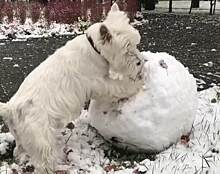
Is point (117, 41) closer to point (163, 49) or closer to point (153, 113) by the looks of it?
point (153, 113)

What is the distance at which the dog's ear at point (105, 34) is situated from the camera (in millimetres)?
4260

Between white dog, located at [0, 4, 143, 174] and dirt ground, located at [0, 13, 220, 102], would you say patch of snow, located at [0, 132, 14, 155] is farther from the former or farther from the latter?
dirt ground, located at [0, 13, 220, 102]

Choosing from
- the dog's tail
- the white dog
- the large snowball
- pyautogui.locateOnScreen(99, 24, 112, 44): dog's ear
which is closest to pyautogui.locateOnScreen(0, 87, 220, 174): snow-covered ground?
the large snowball

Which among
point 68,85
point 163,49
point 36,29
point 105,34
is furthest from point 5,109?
point 36,29

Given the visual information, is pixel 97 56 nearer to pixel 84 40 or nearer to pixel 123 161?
pixel 84 40

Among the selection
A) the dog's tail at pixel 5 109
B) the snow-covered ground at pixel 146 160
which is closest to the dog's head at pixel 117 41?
the snow-covered ground at pixel 146 160

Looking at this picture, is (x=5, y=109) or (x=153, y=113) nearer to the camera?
(x=5, y=109)

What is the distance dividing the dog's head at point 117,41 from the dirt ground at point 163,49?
301 centimetres

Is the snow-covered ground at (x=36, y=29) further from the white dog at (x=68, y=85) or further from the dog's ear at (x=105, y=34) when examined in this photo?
the dog's ear at (x=105, y=34)

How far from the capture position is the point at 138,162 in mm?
4617

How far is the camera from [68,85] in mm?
4312

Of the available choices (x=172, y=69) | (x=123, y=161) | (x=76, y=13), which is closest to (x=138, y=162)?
(x=123, y=161)

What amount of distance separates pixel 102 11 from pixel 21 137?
13182 mm

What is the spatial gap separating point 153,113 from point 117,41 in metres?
0.84
